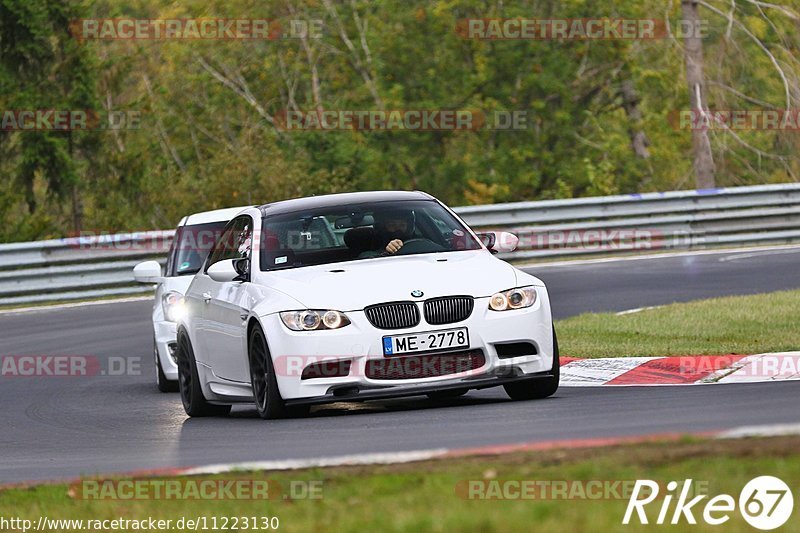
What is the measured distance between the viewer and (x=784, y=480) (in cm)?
611

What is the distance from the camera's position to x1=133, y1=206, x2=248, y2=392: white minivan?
15.1m

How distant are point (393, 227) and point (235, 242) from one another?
1414 millimetres

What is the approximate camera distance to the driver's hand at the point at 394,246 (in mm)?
11602

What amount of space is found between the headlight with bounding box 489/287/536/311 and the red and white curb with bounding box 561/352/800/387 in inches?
78.9

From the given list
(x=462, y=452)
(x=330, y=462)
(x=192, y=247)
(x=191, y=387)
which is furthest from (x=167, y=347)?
(x=462, y=452)

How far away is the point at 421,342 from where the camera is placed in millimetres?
10539

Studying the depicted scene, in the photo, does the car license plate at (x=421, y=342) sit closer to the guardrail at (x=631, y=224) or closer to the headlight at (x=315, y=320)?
the headlight at (x=315, y=320)

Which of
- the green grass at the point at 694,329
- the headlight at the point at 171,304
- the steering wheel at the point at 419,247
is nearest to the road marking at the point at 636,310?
the green grass at the point at 694,329

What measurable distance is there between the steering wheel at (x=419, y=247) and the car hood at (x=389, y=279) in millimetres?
153

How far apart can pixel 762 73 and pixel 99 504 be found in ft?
109

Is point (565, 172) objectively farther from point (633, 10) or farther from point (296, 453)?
point (296, 453)

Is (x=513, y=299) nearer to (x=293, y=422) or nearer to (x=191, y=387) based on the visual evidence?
(x=293, y=422)

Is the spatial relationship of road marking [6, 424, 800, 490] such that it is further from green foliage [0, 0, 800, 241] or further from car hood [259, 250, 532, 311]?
green foliage [0, 0, 800, 241]

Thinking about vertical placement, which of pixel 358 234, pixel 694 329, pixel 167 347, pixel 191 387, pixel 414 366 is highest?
pixel 358 234
